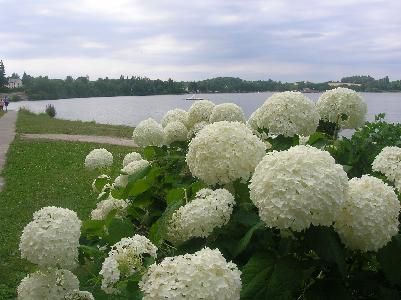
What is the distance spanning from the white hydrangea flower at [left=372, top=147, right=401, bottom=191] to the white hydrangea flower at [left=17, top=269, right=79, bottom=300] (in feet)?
5.19

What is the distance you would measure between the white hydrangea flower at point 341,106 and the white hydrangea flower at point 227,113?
650 millimetres

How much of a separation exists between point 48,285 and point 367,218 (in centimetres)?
152

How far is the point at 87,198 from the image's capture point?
13258mm

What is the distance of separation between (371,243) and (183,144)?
2.40 meters

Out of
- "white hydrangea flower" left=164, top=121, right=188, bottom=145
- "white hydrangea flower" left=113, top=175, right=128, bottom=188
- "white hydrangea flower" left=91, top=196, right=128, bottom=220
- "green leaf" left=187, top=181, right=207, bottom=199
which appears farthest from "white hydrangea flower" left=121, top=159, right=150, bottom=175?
"green leaf" left=187, top=181, right=207, bottom=199

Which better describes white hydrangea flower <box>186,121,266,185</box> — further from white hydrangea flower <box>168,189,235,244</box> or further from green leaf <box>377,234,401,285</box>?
green leaf <box>377,234,401,285</box>

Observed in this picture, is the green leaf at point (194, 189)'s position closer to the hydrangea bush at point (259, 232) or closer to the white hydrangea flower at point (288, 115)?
the hydrangea bush at point (259, 232)

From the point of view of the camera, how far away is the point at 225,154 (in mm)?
2322

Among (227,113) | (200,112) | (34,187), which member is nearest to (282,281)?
(227,113)

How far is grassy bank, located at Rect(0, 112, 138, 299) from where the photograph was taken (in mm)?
8719

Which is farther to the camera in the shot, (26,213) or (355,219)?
(26,213)

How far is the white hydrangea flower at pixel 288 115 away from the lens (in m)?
2.88

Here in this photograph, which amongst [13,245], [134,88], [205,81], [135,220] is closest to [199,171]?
[135,220]

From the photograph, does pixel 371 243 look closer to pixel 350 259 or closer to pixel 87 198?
pixel 350 259
